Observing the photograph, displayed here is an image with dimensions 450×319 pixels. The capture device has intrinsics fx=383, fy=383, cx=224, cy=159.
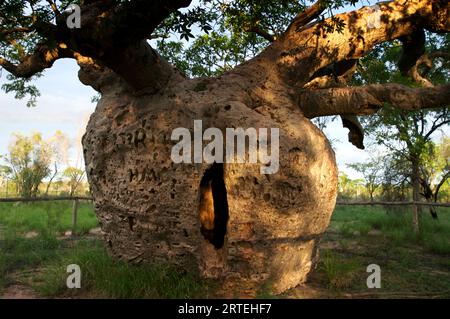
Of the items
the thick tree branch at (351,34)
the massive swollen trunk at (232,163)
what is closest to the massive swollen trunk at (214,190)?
the massive swollen trunk at (232,163)

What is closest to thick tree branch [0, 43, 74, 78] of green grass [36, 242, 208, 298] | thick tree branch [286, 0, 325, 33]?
green grass [36, 242, 208, 298]

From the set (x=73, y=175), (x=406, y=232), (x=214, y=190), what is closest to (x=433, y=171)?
(x=406, y=232)

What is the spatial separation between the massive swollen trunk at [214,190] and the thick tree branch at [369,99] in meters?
0.47

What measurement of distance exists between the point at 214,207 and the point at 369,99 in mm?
2535

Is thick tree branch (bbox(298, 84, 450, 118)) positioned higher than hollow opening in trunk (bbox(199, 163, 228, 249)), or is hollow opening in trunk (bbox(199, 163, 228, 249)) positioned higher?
thick tree branch (bbox(298, 84, 450, 118))

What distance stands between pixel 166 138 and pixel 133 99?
2.84 feet

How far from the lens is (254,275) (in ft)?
13.7

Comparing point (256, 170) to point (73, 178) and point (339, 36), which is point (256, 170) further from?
point (73, 178)

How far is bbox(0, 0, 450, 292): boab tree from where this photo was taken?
3879 millimetres

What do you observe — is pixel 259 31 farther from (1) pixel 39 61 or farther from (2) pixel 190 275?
(2) pixel 190 275

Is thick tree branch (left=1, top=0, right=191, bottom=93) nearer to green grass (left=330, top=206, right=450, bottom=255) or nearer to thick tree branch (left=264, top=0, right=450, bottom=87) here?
thick tree branch (left=264, top=0, right=450, bottom=87)

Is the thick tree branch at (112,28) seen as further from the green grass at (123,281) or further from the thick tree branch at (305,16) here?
the thick tree branch at (305,16)

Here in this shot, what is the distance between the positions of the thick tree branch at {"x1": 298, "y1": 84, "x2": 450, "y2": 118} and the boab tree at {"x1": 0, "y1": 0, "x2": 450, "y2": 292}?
1 centimetres
